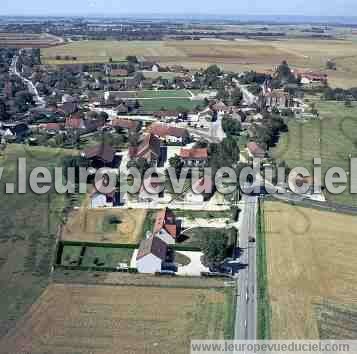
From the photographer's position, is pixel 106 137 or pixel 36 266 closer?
pixel 36 266

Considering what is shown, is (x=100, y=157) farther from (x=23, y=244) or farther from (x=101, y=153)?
(x=23, y=244)

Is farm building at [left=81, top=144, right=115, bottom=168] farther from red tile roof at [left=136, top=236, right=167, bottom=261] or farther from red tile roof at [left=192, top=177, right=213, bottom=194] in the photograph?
red tile roof at [left=136, top=236, right=167, bottom=261]

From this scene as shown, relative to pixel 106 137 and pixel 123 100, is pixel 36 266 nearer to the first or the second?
pixel 106 137

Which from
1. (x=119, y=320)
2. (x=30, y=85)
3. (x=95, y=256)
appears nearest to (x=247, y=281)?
(x=119, y=320)

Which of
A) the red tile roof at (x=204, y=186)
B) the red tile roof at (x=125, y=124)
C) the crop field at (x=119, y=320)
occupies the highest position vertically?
the red tile roof at (x=125, y=124)

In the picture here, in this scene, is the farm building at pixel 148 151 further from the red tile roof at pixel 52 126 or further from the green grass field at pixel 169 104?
the green grass field at pixel 169 104

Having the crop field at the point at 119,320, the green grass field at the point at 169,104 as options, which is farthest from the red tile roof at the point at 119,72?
the crop field at the point at 119,320

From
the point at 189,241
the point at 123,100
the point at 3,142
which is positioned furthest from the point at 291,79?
the point at 189,241
